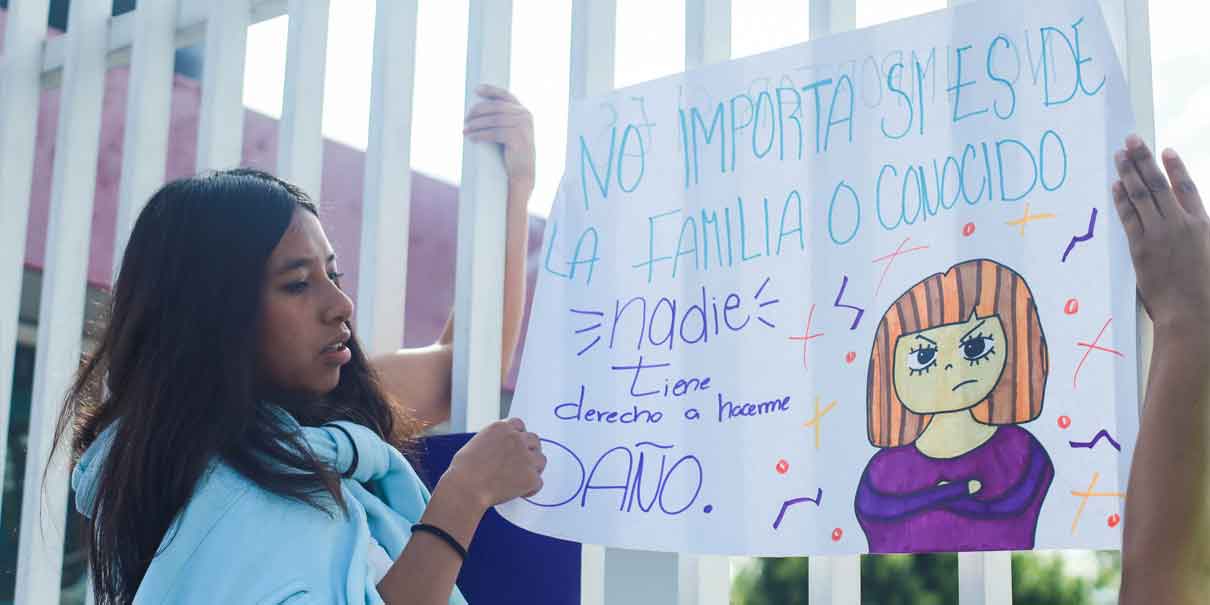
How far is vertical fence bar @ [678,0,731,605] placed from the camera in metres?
1.41

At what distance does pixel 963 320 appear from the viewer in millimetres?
1223

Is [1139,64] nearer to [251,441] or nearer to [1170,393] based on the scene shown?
[1170,393]

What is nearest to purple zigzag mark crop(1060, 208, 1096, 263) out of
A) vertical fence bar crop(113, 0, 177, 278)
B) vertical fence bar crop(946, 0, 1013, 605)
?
vertical fence bar crop(946, 0, 1013, 605)

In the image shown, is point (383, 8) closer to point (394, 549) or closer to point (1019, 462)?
point (394, 549)

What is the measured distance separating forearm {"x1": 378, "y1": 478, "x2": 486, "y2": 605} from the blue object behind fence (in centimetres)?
13

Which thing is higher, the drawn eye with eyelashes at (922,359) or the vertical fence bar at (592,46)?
the vertical fence bar at (592,46)

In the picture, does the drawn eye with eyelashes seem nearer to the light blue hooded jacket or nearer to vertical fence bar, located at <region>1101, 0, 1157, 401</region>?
vertical fence bar, located at <region>1101, 0, 1157, 401</region>

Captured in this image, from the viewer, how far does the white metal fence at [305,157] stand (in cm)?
141

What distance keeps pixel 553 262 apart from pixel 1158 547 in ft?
2.37

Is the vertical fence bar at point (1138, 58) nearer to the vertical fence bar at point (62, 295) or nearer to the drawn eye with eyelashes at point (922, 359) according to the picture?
the drawn eye with eyelashes at point (922, 359)

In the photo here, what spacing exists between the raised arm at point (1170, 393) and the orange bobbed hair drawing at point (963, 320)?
0.37 ft

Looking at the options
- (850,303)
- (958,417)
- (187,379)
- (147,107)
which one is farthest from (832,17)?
(147,107)

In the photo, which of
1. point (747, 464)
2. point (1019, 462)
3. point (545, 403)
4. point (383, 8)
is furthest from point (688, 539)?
point (383, 8)

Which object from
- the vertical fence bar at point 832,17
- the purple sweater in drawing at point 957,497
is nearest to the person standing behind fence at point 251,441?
the purple sweater in drawing at point 957,497
